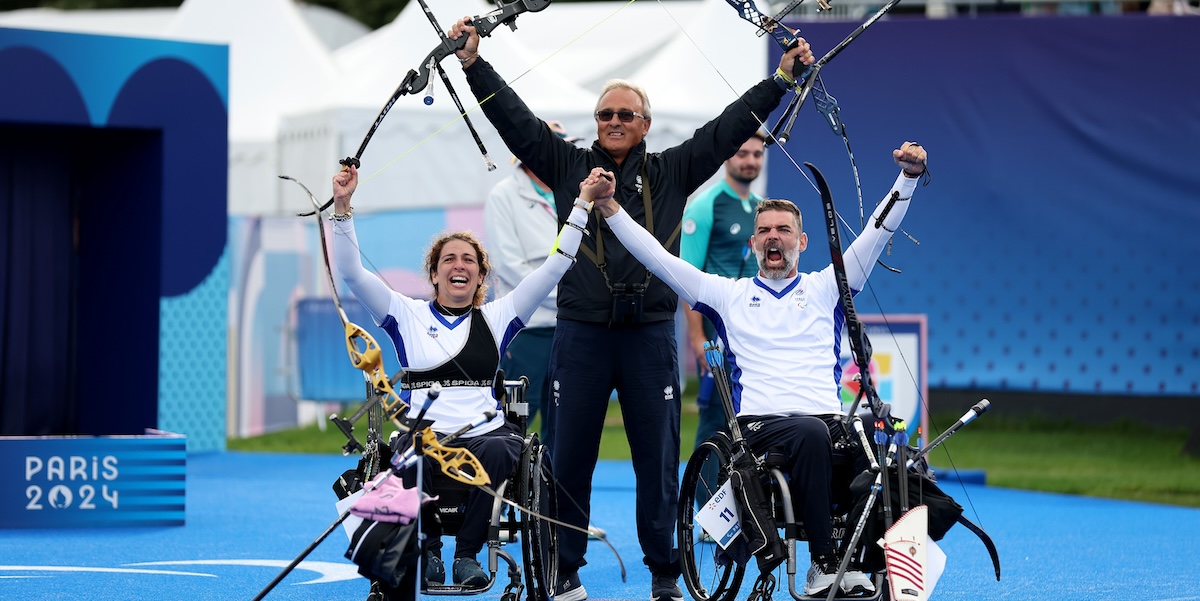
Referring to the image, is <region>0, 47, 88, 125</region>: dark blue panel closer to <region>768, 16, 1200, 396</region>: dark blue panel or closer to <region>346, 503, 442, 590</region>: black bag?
<region>768, 16, 1200, 396</region>: dark blue panel

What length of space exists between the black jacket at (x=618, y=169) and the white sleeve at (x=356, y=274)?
59 centimetres

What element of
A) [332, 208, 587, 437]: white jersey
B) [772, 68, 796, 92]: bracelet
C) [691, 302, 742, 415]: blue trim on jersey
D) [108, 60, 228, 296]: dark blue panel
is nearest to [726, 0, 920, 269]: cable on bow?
[772, 68, 796, 92]: bracelet

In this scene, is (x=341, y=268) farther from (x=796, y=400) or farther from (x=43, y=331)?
(x=43, y=331)

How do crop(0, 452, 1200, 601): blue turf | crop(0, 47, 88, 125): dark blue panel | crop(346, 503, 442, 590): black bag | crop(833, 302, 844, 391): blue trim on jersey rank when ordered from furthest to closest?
1. crop(0, 47, 88, 125): dark blue panel
2. crop(0, 452, 1200, 601): blue turf
3. crop(833, 302, 844, 391): blue trim on jersey
4. crop(346, 503, 442, 590): black bag

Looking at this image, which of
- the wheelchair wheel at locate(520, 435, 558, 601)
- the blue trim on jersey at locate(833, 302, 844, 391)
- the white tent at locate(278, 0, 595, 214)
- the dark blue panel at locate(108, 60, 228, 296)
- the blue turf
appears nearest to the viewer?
the wheelchair wheel at locate(520, 435, 558, 601)

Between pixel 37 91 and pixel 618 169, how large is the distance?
486 cm

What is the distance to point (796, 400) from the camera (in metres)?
4.82

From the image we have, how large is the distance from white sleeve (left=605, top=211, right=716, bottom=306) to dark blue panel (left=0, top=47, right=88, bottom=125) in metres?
5.00

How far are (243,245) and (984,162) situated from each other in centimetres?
543

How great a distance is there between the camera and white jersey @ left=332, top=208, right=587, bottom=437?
4.73m

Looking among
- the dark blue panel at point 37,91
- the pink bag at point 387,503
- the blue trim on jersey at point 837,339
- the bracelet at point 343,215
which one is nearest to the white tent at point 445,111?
the dark blue panel at point 37,91

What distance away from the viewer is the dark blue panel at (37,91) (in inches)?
336

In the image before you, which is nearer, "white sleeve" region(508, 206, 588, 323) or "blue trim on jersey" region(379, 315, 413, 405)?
"white sleeve" region(508, 206, 588, 323)

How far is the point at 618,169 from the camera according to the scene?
5055mm
